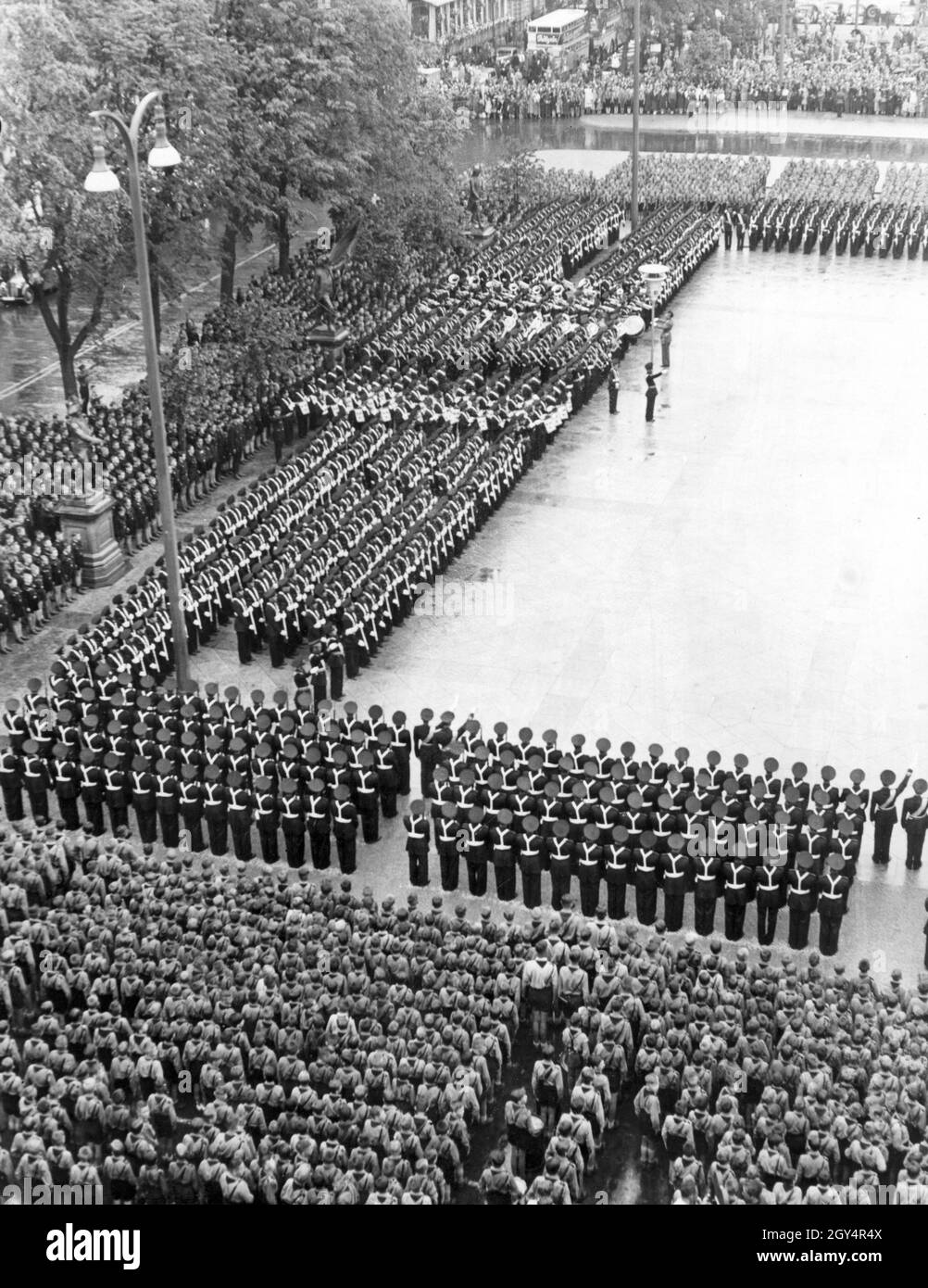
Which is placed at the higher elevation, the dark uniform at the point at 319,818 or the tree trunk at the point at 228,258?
the tree trunk at the point at 228,258

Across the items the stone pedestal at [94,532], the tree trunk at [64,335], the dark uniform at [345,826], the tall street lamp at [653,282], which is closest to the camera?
the dark uniform at [345,826]

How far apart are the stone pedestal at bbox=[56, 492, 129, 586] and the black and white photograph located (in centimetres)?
8

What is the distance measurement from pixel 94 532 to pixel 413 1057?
14423 mm

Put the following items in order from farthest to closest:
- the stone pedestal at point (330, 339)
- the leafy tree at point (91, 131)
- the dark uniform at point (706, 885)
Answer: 1. the stone pedestal at point (330, 339)
2. the leafy tree at point (91, 131)
3. the dark uniform at point (706, 885)

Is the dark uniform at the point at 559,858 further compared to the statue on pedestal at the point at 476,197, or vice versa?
the statue on pedestal at the point at 476,197

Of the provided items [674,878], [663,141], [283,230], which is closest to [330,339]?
[283,230]

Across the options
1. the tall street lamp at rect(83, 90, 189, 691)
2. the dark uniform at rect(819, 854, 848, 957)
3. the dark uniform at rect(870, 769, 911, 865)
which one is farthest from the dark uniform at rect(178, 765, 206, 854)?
the dark uniform at rect(870, 769, 911, 865)

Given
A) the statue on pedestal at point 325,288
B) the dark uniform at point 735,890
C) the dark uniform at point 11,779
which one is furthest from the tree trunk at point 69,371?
the dark uniform at point 735,890

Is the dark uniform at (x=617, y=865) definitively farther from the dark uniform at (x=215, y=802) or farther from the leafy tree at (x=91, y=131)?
the leafy tree at (x=91, y=131)

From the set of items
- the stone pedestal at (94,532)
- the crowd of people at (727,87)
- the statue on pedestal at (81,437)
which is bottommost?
the stone pedestal at (94,532)

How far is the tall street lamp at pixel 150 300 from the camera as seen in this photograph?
20219 mm

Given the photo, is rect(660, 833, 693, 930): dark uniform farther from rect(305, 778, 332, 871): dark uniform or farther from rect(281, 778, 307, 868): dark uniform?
rect(305, 778, 332, 871): dark uniform

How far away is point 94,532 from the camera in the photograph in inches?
1107

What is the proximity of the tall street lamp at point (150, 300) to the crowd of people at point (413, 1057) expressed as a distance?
5397 mm
